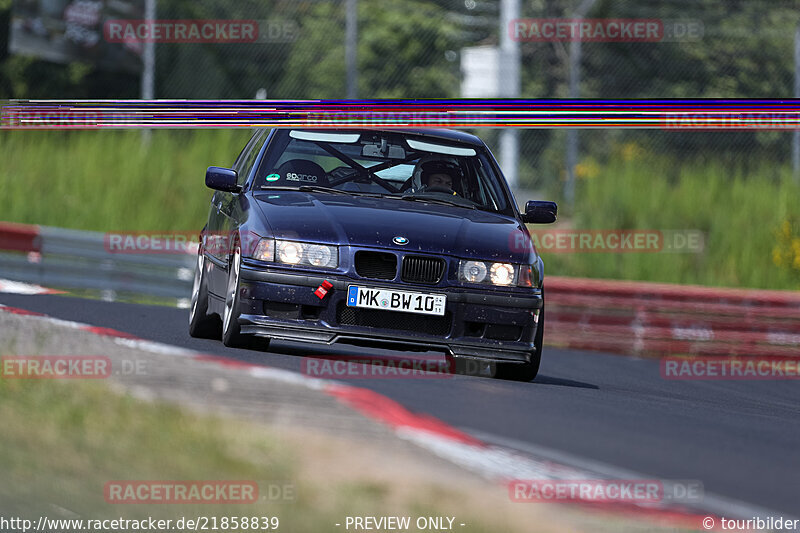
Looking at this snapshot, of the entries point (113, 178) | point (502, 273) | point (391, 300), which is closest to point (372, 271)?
point (391, 300)

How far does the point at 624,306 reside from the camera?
1545 centimetres

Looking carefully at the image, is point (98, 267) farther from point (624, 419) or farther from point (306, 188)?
point (624, 419)

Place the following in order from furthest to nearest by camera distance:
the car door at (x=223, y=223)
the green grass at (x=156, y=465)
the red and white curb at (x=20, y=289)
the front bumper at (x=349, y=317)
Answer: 1. the red and white curb at (x=20, y=289)
2. the car door at (x=223, y=223)
3. the front bumper at (x=349, y=317)
4. the green grass at (x=156, y=465)

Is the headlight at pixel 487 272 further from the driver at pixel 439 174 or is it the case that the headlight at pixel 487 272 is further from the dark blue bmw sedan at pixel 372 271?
the driver at pixel 439 174

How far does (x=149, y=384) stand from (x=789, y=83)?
62.6ft

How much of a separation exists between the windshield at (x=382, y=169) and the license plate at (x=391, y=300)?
3.53 ft

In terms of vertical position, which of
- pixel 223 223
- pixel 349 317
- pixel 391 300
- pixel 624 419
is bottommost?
pixel 624 419

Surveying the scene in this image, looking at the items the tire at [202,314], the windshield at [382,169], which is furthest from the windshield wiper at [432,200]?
the tire at [202,314]

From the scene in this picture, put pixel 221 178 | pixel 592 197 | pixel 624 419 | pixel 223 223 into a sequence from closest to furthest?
pixel 624 419 → pixel 221 178 → pixel 223 223 → pixel 592 197

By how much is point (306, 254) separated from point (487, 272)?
1.06 metres

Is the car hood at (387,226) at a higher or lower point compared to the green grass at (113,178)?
lower

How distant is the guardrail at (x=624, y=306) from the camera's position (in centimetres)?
1506

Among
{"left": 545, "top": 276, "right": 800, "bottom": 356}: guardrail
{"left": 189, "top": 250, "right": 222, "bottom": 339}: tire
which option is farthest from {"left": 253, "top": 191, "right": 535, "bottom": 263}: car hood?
{"left": 545, "top": 276, "right": 800, "bottom": 356}: guardrail

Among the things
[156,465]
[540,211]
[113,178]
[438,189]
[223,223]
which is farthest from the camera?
[113,178]
